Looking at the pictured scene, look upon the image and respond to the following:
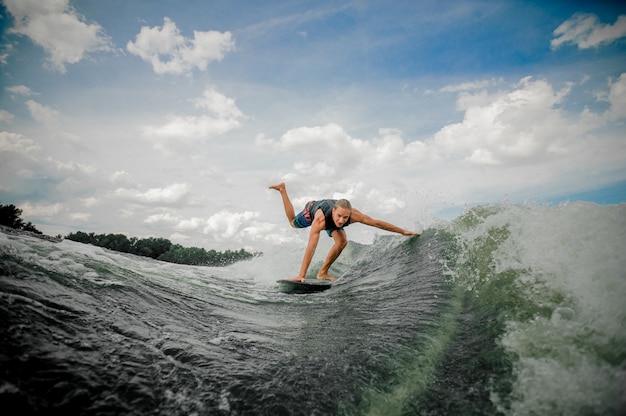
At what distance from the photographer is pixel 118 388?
6.25ft

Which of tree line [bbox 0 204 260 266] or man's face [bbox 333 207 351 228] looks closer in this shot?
man's face [bbox 333 207 351 228]

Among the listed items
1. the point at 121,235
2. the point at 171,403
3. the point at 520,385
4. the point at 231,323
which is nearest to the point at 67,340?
the point at 171,403

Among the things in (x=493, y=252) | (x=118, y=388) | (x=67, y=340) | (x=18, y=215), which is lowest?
(x=118, y=388)

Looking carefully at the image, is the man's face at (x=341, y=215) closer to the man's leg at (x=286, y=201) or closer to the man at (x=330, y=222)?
the man at (x=330, y=222)

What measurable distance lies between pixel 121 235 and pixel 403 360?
4843cm

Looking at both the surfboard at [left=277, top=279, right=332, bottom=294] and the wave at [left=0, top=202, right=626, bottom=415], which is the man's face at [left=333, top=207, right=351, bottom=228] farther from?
the wave at [left=0, top=202, right=626, bottom=415]

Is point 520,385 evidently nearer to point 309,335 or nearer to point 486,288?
point 486,288

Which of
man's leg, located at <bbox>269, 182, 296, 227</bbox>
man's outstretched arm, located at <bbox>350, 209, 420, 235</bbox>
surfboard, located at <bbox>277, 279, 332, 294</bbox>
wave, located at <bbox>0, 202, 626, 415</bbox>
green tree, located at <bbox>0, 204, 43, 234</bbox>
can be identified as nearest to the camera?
wave, located at <bbox>0, 202, 626, 415</bbox>

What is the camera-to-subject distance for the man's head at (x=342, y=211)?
22.7 ft

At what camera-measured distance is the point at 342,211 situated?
6914 millimetres

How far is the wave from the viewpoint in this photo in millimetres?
1897

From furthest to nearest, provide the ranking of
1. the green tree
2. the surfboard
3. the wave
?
the green tree
the surfboard
the wave

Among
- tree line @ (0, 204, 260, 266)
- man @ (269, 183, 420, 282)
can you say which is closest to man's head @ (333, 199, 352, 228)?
man @ (269, 183, 420, 282)

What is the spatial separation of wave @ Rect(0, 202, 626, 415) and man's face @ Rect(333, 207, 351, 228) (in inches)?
108
